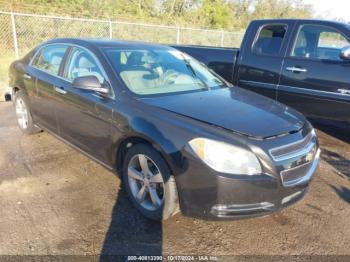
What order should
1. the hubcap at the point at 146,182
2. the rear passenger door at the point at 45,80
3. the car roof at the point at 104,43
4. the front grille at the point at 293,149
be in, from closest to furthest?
the front grille at the point at 293,149, the hubcap at the point at 146,182, the car roof at the point at 104,43, the rear passenger door at the point at 45,80

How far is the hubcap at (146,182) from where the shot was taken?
9.89 ft

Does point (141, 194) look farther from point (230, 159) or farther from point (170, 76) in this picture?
point (170, 76)

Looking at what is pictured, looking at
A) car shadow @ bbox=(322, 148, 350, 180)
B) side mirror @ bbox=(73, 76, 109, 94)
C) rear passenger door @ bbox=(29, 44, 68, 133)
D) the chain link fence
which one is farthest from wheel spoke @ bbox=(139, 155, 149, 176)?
the chain link fence

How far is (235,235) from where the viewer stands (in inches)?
116

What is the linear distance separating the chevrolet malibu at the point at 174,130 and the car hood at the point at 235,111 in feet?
0.04

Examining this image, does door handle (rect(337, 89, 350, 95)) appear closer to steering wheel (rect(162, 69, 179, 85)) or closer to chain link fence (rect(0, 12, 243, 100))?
steering wheel (rect(162, 69, 179, 85))

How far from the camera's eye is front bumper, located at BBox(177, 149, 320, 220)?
2566mm

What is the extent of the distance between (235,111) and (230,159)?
71cm

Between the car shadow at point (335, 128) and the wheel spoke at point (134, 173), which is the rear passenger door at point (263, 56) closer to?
the car shadow at point (335, 128)

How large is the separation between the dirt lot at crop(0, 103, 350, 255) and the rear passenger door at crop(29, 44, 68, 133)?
76 centimetres

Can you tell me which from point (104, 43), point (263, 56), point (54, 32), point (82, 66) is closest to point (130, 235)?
point (82, 66)

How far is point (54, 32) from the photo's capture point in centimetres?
1209

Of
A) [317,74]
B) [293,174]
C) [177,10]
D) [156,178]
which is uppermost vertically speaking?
[177,10]

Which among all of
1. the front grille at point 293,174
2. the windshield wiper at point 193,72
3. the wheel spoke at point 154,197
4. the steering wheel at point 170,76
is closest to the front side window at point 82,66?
the steering wheel at point 170,76
